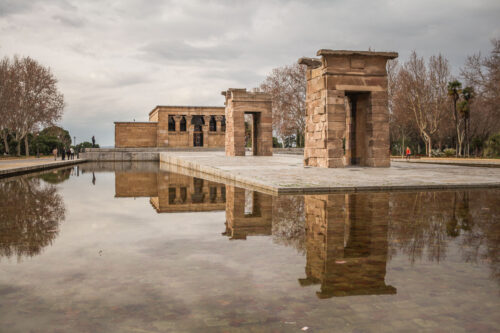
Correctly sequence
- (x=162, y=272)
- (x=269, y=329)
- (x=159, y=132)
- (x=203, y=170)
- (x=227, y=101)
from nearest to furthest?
(x=269, y=329) → (x=162, y=272) → (x=203, y=170) → (x=227, y=101) → (x=159, y=132)

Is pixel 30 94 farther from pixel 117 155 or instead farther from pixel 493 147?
pixel 493 147

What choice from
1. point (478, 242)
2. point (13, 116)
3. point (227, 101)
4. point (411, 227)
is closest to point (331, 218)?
point (411, 227)

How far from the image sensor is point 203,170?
1645 centimetres

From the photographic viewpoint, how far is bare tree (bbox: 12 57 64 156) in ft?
126

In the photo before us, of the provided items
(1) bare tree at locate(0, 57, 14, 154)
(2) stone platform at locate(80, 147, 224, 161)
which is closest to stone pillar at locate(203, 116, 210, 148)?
(2) stone platform at locate(80, 147, 224, 161)

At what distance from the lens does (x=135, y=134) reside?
157ft

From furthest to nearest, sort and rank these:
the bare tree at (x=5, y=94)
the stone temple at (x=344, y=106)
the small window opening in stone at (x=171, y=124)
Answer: the small window opening in stone at (x=171, y=124), the bare tree at (x=5, y=94), the stone temple at (x=344, y=106)

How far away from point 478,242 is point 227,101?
2588 cm

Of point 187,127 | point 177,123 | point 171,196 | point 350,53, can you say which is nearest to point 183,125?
point 187,127

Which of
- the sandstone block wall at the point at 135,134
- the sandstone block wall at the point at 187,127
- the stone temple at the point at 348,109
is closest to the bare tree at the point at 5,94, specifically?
the sandstone block wall at the point at 135,134

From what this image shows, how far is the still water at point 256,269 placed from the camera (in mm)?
2672

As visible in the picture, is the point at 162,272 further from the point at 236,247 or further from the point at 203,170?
the point at 203,170

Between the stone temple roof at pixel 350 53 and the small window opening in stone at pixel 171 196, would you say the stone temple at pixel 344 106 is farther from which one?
the small window opening in stone at pixel 171 196

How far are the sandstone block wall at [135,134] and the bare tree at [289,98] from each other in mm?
14604
